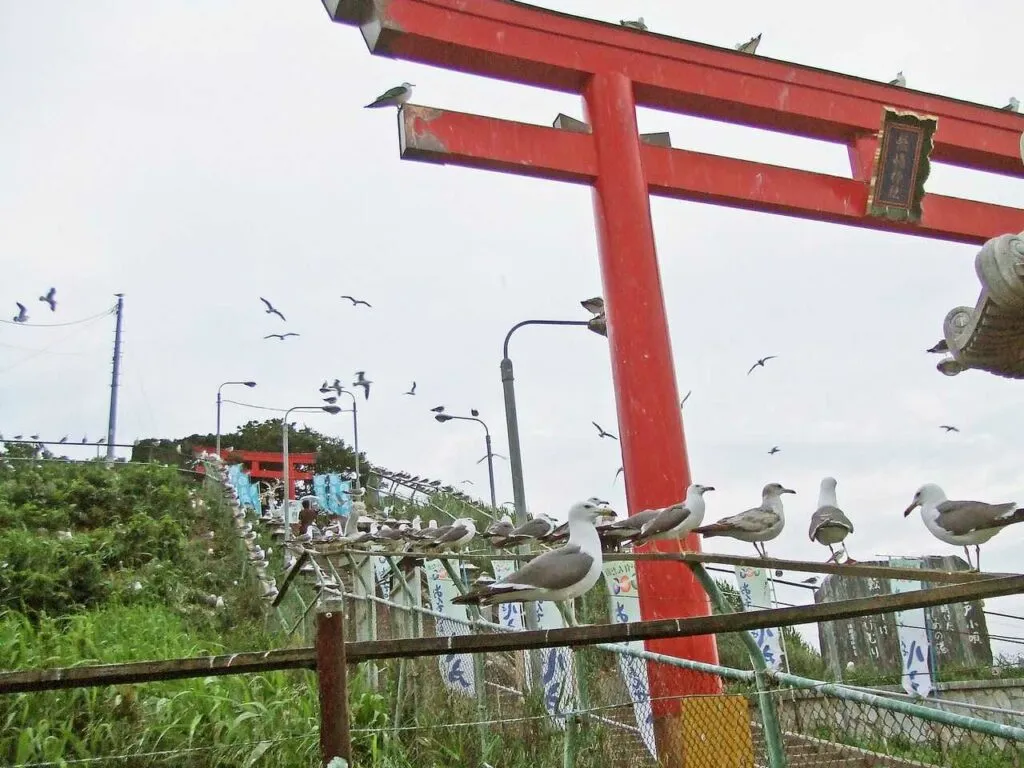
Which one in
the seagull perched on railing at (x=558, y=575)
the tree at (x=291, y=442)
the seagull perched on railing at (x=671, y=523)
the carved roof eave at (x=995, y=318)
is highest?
the tree at (x=291, y=442)

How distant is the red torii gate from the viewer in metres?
5.86

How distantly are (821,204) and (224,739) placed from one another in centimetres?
619

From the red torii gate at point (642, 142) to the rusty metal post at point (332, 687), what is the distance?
3.12 m

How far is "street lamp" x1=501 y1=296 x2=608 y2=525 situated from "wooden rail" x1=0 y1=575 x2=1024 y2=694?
5063 millimetres

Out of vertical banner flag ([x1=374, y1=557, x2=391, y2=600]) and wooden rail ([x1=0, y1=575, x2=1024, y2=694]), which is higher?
vertical banner flag ([x1=374, y1=557, x2=391, y2=600])

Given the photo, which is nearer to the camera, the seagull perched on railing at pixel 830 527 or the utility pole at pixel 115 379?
the seagull perched on railing at pixel 830 527

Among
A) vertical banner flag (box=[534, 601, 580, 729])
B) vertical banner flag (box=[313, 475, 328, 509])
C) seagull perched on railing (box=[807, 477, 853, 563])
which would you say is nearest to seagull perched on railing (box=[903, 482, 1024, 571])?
seagull perched on railing (box=[807, 477, 853, 563])

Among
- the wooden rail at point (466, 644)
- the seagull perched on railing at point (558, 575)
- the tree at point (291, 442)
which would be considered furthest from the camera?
the tree at point (291, 442)

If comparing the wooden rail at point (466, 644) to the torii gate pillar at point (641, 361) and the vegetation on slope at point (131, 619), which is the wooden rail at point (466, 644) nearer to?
the vegetation on slope at point (131, 619)

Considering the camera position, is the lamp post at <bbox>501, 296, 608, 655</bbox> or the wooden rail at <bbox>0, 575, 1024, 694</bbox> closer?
the wooden rail at <bbox>0, 575, 1024, 694</bbox>

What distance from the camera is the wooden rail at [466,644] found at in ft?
5.87

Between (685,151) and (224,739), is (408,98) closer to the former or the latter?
(685,151)

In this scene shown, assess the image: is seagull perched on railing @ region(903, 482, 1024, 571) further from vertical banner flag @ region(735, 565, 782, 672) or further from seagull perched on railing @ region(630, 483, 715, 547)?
vertical banner flag @ region(735, 565, 782, 672)

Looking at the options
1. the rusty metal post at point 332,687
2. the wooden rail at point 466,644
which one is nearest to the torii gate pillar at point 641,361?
the wooden rail at point 466,644
